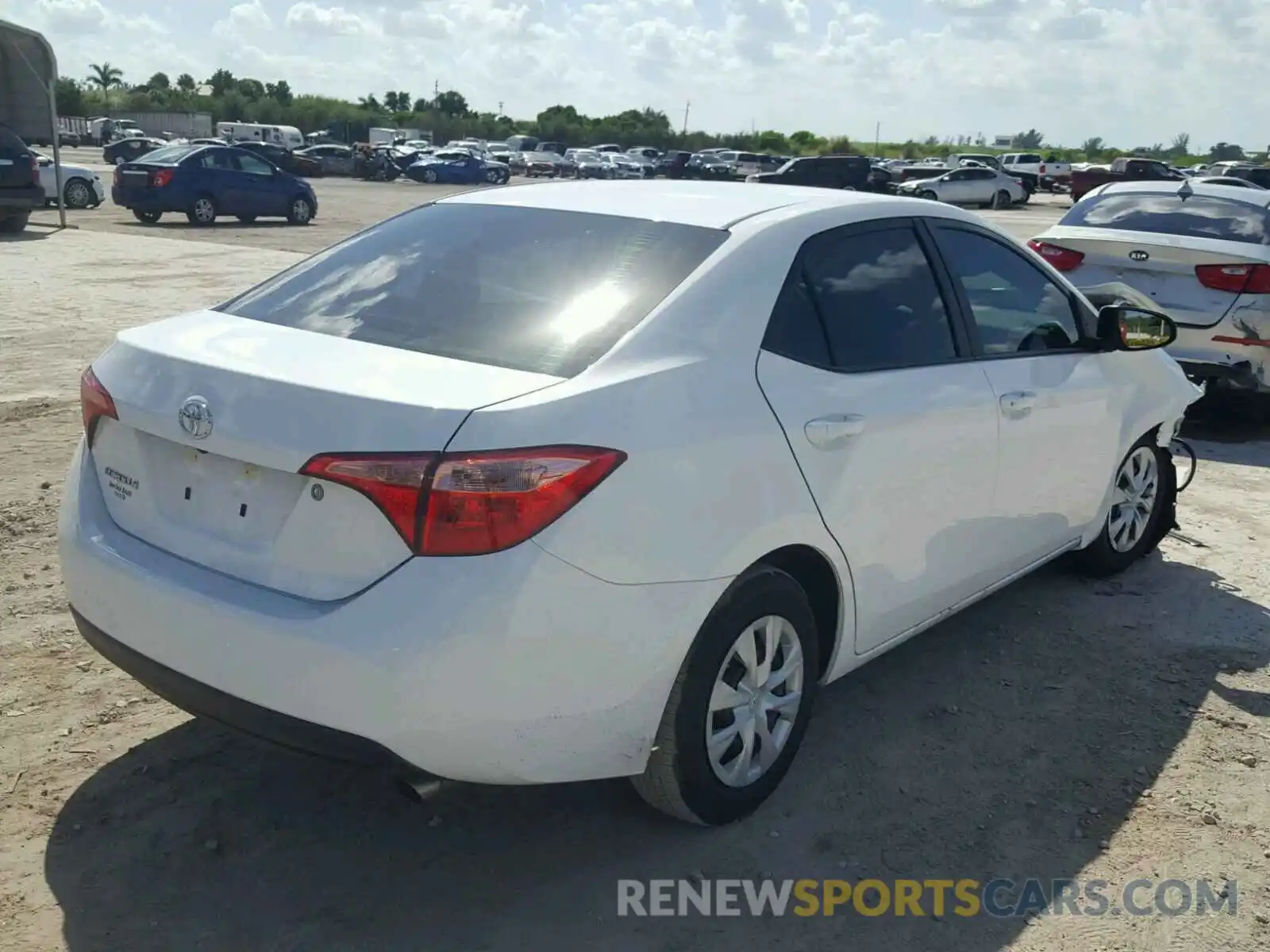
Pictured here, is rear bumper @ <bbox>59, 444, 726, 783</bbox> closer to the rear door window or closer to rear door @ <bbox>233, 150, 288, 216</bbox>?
the rear door window

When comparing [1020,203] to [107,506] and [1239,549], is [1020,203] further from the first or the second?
[107,506]

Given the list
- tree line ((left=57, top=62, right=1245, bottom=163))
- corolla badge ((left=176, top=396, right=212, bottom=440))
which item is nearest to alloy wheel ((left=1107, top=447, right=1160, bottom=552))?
corolla badge ((left=176, top=396, right=212, bottom=440))

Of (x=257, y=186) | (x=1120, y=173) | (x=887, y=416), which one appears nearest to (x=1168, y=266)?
(x=887, y=416)

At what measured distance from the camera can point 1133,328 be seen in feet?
16.5

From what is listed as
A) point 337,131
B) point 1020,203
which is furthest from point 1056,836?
point 337,131

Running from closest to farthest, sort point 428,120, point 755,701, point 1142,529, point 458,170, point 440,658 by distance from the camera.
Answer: point 440,658
point 755,701
point 1142,529
point 458,170
point 428,120

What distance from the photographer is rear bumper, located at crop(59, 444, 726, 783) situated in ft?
8.69

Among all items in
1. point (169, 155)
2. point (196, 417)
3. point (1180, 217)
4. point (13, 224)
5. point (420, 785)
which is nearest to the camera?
point (420, 785)

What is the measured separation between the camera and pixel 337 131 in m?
79.7

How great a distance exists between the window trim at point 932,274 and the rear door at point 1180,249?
4.10 m

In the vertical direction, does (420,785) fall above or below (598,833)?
above

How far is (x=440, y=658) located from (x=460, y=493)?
362 millimetres

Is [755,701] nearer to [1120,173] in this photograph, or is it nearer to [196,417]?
[196,417]

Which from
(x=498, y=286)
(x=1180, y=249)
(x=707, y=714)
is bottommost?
(x=707, y=714)
